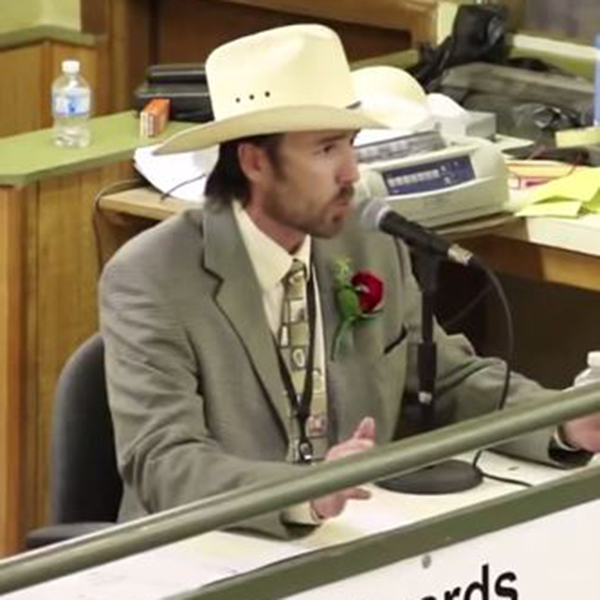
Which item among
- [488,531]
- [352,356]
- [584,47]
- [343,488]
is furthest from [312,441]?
[584,47]

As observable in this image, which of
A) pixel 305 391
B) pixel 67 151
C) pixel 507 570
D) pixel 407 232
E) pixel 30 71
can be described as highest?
pixel 30 71

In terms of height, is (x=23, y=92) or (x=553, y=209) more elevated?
(x=23, y=92)

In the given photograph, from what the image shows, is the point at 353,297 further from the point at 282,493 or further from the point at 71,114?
A: the point at 71,114

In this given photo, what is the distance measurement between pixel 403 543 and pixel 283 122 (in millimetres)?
983

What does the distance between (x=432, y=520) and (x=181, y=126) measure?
219cm

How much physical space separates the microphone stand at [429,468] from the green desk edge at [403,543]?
0.42 metres

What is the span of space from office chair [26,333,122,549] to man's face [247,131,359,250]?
314 mm

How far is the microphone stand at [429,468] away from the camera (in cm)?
307

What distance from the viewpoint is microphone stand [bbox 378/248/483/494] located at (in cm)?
307

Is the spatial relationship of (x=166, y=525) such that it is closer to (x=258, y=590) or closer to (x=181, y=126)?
(x=258, y=590)

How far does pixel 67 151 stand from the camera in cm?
437

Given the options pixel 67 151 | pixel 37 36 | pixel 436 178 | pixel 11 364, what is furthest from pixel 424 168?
pixel 37 36

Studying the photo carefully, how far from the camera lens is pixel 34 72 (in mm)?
5965

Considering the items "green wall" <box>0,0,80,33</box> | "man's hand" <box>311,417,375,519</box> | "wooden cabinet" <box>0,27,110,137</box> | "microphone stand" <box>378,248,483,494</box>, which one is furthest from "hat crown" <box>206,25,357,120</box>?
"green wall" <box>0,0,80,33</box>
